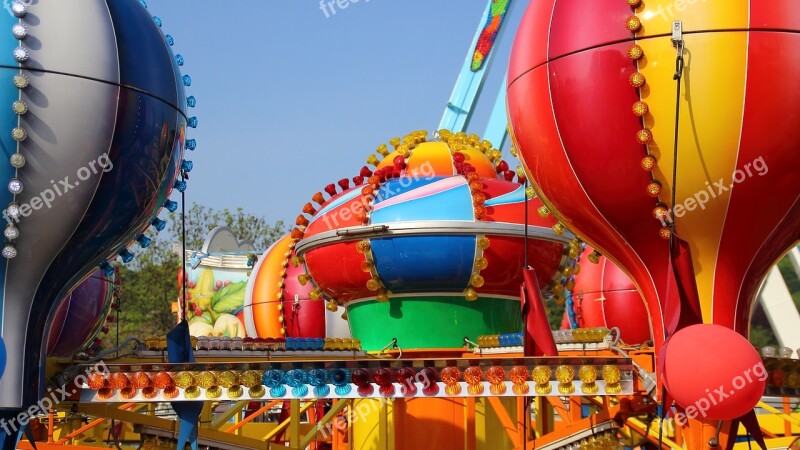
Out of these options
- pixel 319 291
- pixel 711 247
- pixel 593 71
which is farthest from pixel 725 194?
pixel 319 291

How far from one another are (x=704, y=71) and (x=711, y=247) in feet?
4.75

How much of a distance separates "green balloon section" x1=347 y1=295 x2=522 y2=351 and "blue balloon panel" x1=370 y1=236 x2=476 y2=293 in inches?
11.8

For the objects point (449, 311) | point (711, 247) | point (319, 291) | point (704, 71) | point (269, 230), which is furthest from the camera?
point (269, 230)

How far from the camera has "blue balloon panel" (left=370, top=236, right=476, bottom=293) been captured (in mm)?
12180

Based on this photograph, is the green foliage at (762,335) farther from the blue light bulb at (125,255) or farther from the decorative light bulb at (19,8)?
the decorative light bulb at (19,8)

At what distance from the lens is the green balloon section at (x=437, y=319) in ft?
41.5

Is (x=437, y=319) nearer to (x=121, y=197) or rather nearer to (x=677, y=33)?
(x=121, y=197)

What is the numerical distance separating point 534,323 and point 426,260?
3464 mm

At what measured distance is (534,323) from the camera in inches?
350

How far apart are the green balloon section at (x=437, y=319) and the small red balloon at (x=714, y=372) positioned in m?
5.61

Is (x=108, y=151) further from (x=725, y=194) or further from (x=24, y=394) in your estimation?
(x=725, y=194)

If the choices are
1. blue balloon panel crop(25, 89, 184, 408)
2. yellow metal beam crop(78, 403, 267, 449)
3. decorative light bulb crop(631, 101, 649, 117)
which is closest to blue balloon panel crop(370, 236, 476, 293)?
yellow metal beam crop(78, 403, 267, 449)

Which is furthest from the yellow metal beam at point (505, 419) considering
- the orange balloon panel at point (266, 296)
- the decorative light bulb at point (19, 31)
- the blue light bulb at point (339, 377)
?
the orange balloon panel at point (266, 296)

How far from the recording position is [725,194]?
8.16 m
